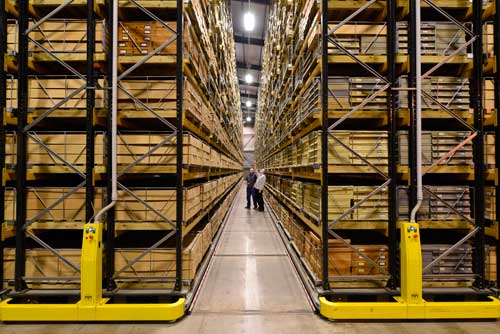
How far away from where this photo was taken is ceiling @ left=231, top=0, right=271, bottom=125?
1716 cm

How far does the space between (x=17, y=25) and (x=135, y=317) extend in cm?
400

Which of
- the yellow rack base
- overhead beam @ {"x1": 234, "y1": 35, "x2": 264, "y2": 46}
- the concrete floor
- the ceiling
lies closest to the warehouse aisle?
the concrete floor

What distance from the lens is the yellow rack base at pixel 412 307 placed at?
3.75 meters

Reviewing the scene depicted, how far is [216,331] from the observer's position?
3.54 metres

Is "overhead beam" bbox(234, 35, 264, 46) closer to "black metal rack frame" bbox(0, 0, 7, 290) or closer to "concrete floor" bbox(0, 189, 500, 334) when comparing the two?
"concrete floor" bbox(0, 189, 500, 334)

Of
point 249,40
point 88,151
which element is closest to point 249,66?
point 249,40

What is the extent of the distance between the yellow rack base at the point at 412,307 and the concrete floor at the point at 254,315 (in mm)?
85

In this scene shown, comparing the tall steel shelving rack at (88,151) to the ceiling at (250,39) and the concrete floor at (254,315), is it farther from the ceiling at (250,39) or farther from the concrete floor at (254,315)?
the ceiling at (250,39)

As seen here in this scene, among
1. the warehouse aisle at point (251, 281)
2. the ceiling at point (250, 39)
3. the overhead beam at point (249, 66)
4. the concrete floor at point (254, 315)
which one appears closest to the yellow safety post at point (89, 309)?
the concrete floor at point (254, 315)

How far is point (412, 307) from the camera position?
376cm

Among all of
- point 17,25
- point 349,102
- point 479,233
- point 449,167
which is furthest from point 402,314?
point 17,25

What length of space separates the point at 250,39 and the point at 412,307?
20633 mm

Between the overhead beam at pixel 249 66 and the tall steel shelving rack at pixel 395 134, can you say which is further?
the overhead beam at pixel 249 66

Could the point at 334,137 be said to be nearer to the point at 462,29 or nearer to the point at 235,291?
the point at 462,29
